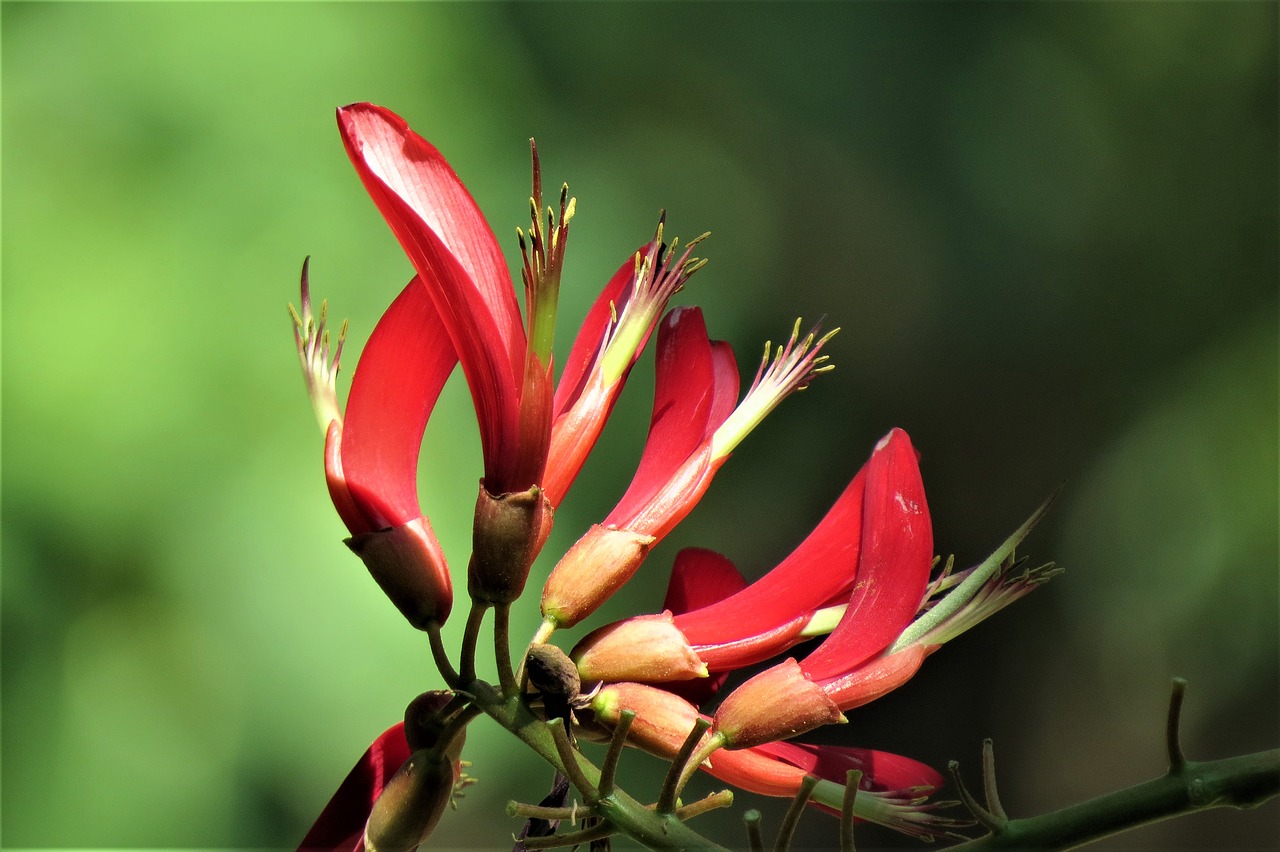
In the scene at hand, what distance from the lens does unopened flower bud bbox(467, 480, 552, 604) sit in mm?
406

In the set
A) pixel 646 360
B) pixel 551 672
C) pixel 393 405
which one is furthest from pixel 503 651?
pixel 646 360

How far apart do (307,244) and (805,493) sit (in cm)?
95

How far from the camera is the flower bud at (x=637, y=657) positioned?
1.38ft

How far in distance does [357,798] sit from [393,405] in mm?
155

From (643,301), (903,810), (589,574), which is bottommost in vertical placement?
(903,810)

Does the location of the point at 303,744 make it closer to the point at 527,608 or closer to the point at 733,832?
the point at 527,608

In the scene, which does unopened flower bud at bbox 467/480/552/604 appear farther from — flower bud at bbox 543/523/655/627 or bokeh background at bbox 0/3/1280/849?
bokeh background at bbox 0/3/1280/849

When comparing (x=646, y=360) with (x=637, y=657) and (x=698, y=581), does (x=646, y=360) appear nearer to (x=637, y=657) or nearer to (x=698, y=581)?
(x=698, y=581)

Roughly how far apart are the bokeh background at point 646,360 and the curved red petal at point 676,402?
1.05 m

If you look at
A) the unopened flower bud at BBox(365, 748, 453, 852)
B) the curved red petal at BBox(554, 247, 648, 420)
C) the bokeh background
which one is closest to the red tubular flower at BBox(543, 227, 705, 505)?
the curved red petal at BBox(554, 247, 648, 420)

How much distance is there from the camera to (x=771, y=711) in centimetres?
39

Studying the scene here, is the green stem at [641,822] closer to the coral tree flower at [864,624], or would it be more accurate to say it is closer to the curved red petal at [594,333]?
the coral tree flower at [864,624]

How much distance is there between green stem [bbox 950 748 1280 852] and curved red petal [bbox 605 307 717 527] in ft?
0.66

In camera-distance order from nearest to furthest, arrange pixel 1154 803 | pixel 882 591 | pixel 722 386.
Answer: pixel 1154 803 < pixel 882 591 < pixel 722 386
